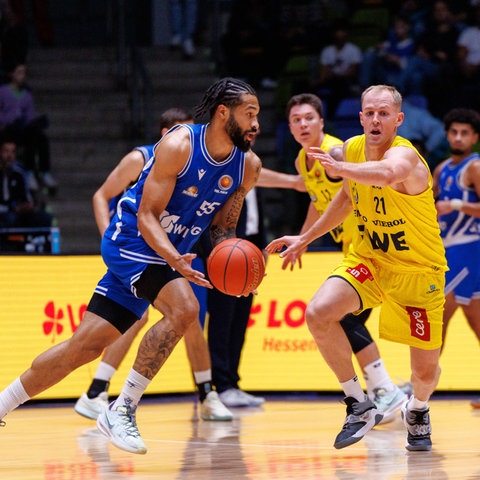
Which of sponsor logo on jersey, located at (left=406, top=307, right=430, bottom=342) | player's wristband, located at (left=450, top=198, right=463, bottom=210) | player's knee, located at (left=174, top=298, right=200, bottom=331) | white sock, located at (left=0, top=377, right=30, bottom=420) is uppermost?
player's wristband, located at (left=450, top=198, right=463, bottom=210)

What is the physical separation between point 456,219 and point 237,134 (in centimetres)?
300

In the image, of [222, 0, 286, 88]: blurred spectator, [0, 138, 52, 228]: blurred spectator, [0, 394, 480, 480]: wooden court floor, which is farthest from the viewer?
[222, 0, 286, 88]: blurred spectator

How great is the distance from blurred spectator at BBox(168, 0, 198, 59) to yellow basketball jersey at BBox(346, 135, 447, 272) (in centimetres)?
894

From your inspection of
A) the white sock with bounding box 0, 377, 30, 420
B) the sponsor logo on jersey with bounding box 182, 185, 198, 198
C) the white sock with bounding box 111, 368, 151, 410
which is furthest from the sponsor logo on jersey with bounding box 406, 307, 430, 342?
the white sock with bounding box 0, 377, 30, 420

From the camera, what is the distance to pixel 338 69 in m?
13.7

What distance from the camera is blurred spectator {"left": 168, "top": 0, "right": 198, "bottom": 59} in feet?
47.4

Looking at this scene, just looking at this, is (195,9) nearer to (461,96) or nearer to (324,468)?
(461,96)

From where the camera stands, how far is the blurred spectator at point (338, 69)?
43.3 ft

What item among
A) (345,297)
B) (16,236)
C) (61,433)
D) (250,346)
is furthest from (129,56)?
(345,297)

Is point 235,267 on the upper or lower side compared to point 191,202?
lower

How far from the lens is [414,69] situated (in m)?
13.3

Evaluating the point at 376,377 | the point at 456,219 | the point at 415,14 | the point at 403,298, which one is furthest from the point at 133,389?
the point at 415,14

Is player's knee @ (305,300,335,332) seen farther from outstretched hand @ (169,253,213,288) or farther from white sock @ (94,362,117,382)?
white sock @ (94,362,117,382)

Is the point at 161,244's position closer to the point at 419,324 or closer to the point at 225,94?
the point at 225,94
